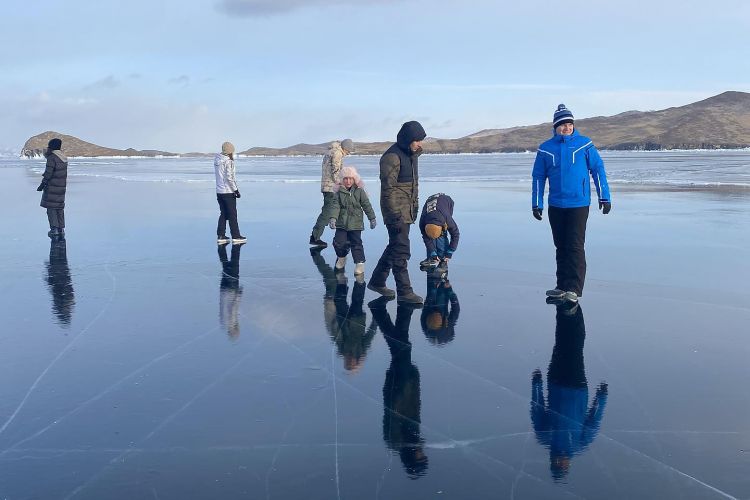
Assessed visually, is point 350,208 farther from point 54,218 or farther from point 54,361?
point 54,218

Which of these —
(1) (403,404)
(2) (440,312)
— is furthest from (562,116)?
(1) (403,404)

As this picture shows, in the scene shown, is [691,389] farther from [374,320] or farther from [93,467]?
[93,467]

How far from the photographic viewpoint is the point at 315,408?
468 centimetres

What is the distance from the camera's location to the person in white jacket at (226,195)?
494 inches

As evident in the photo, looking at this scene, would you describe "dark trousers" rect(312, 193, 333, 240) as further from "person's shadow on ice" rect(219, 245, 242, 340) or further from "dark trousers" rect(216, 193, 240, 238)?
"dark trousers" rect(216, 193, 240, 238)

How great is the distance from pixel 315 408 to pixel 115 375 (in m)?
1.68

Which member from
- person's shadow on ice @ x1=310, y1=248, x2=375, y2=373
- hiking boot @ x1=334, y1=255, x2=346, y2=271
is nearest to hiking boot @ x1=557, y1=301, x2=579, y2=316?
person's shadow on ice @ x1=310, y1=248, x2=375, y2=373

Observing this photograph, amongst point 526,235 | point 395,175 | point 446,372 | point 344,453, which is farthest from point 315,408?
point 526,235

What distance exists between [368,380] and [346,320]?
192cm

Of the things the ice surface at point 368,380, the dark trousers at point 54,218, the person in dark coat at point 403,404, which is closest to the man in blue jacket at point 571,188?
the ice surface at point 368,380

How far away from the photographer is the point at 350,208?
983 centimetres

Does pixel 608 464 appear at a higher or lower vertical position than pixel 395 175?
lower

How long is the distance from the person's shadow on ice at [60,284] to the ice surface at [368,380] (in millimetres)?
48

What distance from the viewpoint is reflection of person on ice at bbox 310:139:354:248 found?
11.3 metres
